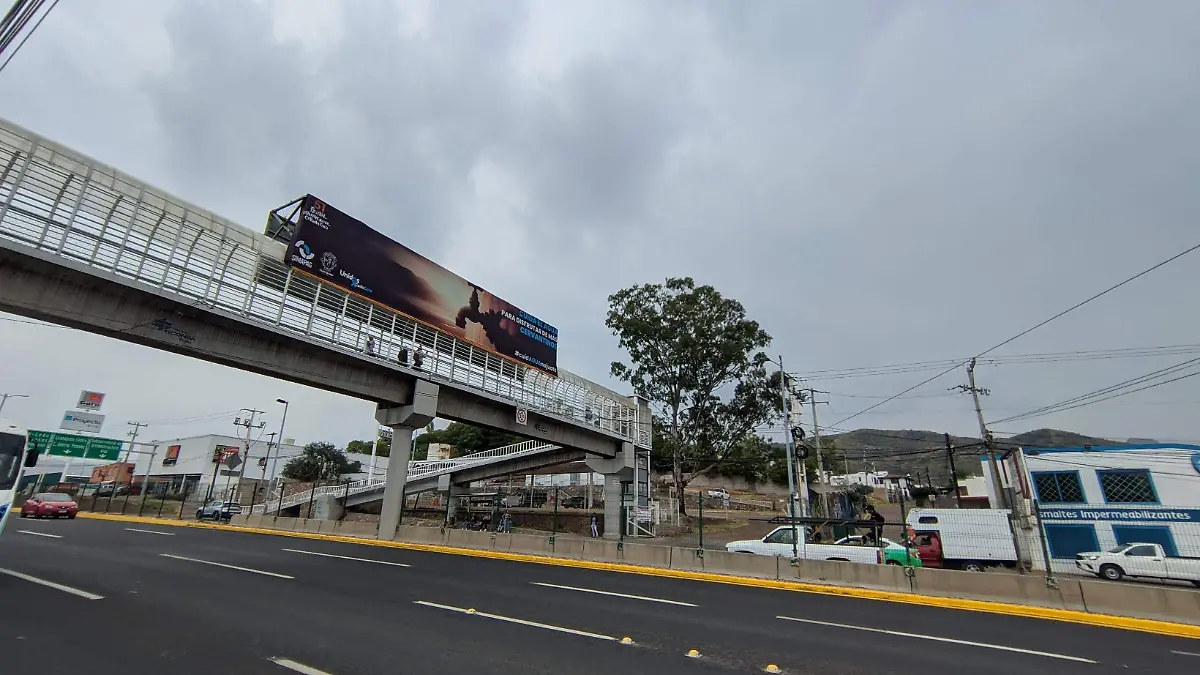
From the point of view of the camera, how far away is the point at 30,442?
43.2ft

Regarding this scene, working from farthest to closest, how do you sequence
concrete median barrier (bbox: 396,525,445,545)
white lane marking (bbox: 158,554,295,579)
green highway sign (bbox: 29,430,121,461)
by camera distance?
green highway sign (bbox: 29,430,121,461)
concrete median barrier (bbox: 396,525,445,545)
white lane marking (bbox: 158,554,295,579)

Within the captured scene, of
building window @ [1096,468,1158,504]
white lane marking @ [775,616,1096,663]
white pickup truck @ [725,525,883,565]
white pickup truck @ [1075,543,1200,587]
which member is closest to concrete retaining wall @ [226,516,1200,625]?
white pickup truck @ [725,525,883,565]

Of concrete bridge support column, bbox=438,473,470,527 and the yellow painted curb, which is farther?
concrete bridge support column, bbox=438,473,470,527

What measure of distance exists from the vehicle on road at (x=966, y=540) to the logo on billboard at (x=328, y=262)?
2791 centimetres

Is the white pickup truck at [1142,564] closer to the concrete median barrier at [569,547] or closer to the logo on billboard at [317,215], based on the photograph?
the concrete median barrier at [569,547]

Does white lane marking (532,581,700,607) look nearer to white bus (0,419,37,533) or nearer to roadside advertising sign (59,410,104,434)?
white bus (0,419,37,533)

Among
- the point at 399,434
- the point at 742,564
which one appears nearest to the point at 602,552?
the point at 742,564

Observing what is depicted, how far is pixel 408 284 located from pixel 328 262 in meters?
4.46

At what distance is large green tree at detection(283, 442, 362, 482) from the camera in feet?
235

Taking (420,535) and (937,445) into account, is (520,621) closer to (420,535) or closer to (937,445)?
(420,535)

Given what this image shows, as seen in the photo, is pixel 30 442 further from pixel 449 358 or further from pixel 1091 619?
pixel 1091 619

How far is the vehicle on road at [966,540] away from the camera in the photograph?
24.2 m

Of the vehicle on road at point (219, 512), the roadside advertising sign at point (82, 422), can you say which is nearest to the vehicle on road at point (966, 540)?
the vehicle on road at point (219, 512)

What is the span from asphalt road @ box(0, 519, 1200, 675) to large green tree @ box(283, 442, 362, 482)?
63.5 metres
